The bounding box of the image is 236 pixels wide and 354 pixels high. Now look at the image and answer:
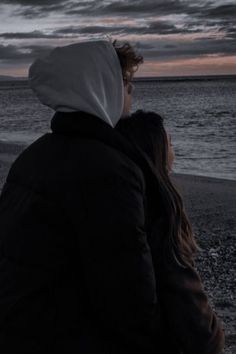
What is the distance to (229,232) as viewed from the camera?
9414 millimetres

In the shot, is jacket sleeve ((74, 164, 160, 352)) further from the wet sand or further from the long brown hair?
the wet sand

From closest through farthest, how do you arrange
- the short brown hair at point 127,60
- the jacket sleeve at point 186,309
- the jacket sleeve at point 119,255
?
1. the jacket sleeve at point 119,255
2. the jacket sleeve at point 186,309
3. the short brown hair at point 127,60

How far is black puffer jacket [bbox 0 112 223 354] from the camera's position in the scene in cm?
207

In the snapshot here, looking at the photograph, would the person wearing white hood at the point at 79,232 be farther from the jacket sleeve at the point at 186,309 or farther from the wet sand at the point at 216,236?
the wet sand at the point at 216,236

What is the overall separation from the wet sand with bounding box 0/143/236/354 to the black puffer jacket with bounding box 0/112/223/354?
1185mm

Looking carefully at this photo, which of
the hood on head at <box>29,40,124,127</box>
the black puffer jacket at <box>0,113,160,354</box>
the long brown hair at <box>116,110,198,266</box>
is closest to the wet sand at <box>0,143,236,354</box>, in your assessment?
the long brown hair at <box>116,110,198,266</box>

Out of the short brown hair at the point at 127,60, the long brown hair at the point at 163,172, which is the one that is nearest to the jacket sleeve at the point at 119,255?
the long brown hair at the point at 163,172

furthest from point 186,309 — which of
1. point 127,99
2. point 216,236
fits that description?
point 216,236

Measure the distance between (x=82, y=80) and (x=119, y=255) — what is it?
1.96ft

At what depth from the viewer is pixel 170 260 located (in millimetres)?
2232

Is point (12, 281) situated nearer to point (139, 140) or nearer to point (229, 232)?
point (139, 140)

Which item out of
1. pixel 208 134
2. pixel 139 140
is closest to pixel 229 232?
pixel 139 140

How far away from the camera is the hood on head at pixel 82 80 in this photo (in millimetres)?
2277

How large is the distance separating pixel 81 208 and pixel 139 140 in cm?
40
